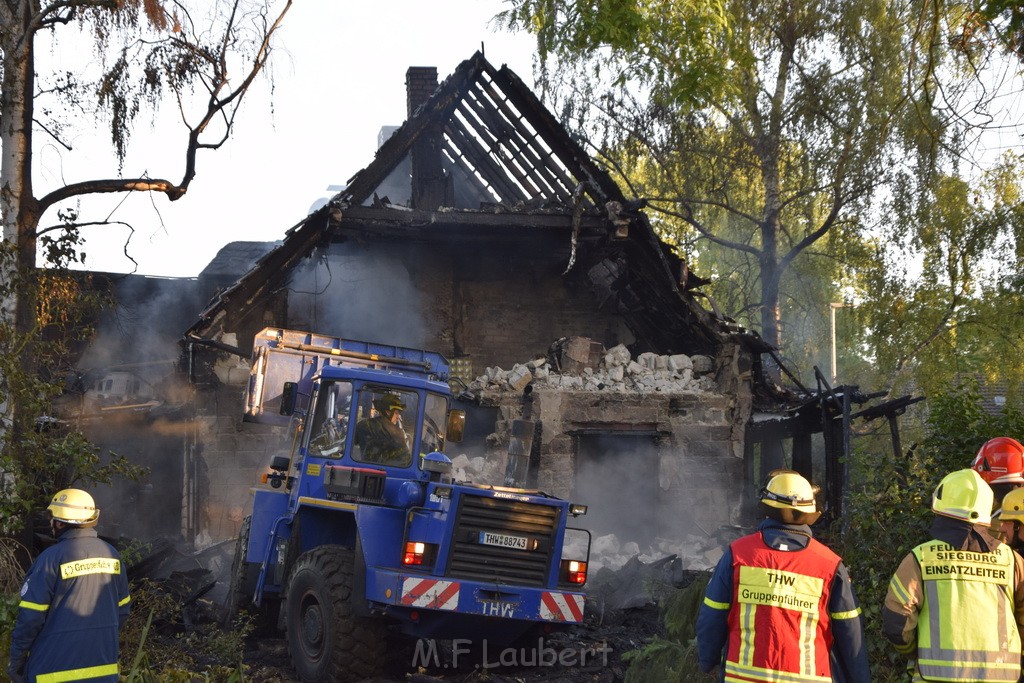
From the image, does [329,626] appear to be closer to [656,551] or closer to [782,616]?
[782,616]

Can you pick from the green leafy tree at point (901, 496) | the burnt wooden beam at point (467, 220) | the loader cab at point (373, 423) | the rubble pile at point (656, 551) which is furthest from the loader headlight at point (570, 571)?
the burnt wooden beam at point (467, 220)

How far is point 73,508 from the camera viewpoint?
561cm

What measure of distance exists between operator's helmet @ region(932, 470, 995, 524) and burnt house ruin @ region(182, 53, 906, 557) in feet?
30.4

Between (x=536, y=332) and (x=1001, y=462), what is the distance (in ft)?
38.3

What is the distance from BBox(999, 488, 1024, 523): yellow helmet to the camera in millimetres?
5418

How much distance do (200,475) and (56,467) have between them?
7.62 m

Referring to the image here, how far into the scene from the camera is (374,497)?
8.72 meters

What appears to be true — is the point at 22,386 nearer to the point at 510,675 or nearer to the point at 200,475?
the point at 510,675

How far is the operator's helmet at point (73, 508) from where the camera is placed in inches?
220

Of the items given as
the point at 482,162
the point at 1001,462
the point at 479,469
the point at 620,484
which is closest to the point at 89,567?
the point at 1001,462

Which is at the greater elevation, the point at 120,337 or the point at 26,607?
the point at 120,337

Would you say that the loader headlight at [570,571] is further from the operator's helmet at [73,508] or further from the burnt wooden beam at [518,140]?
the burnt wooden beam at [518,140]

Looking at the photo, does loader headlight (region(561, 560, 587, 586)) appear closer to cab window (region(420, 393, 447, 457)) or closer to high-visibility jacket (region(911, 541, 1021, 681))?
→ cab window (region(420, 393, 447, 457))

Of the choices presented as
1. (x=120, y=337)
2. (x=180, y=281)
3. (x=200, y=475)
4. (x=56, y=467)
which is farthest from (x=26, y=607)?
(x=180, y=281)
